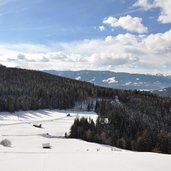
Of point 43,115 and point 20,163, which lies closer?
point 20,163

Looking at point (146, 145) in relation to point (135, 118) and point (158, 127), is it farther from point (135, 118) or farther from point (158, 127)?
point (158, 127)

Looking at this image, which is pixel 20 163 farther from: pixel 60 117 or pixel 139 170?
pixel 60 117

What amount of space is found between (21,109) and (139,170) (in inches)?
6576

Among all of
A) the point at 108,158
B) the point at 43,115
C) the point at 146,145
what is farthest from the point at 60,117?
the point at 108,158

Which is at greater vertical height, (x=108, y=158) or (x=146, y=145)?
(x=108, y=158)

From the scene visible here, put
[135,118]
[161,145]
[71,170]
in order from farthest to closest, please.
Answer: [135,118]
[161,145]
[71,170]

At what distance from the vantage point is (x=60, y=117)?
183000mm

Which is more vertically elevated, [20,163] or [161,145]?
[20,163]

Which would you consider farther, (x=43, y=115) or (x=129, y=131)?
(x=43, y=115)

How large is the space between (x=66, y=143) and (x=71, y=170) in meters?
58.3

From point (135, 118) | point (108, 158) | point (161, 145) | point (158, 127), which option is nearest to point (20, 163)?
point (108, 158)

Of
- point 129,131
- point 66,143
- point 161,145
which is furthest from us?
point 129,131

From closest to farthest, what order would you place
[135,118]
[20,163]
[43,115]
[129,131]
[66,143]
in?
[20,163] → [66,143] → [129,131] → [135,118] → [43,115]

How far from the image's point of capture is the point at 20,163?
31266 mm
